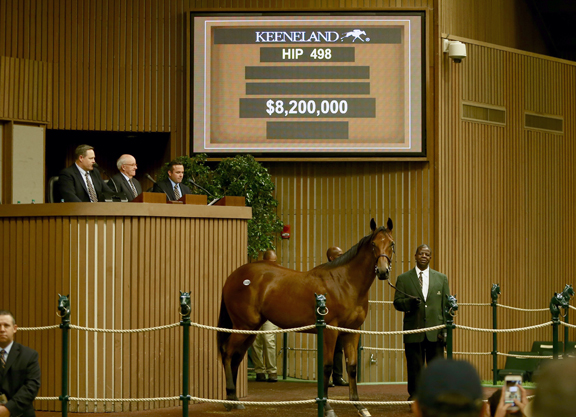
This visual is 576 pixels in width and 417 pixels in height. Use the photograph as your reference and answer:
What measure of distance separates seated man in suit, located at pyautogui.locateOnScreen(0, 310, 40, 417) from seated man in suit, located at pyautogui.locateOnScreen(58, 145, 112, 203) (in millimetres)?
2440

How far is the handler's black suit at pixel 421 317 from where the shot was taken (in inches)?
309

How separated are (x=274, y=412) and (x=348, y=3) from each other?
20.2 feet

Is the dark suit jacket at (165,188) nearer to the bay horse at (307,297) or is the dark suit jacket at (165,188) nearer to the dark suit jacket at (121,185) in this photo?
the dark suit jacket at (121,185)

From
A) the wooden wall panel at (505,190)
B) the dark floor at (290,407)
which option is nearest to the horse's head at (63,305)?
the dark floor at (290,407)

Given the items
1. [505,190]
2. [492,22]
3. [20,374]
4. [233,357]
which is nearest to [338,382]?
[233,357]

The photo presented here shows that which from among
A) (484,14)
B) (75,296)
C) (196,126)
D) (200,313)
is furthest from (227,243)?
(484,14)

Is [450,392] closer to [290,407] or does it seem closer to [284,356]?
[290,407]

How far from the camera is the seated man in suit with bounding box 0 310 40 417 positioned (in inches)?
215

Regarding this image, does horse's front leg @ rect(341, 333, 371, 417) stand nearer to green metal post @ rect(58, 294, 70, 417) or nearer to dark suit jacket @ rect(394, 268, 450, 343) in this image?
dark suit jacket @ rect(394, 268, 450, 343)

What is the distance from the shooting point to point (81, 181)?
7.89 m

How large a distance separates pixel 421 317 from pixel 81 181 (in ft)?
11.5

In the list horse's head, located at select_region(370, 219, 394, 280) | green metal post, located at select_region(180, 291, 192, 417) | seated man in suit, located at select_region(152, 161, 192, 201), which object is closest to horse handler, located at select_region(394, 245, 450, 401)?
horse's head, located at select_region(370, 219, 394, 280)

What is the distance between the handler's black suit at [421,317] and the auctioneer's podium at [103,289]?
204 cm

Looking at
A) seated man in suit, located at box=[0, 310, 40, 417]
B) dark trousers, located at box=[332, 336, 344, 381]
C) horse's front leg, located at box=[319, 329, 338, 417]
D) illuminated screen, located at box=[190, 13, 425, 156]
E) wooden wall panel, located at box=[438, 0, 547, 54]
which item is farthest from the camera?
wooden wall panel, located at box=[438, 0, 547, 54]
